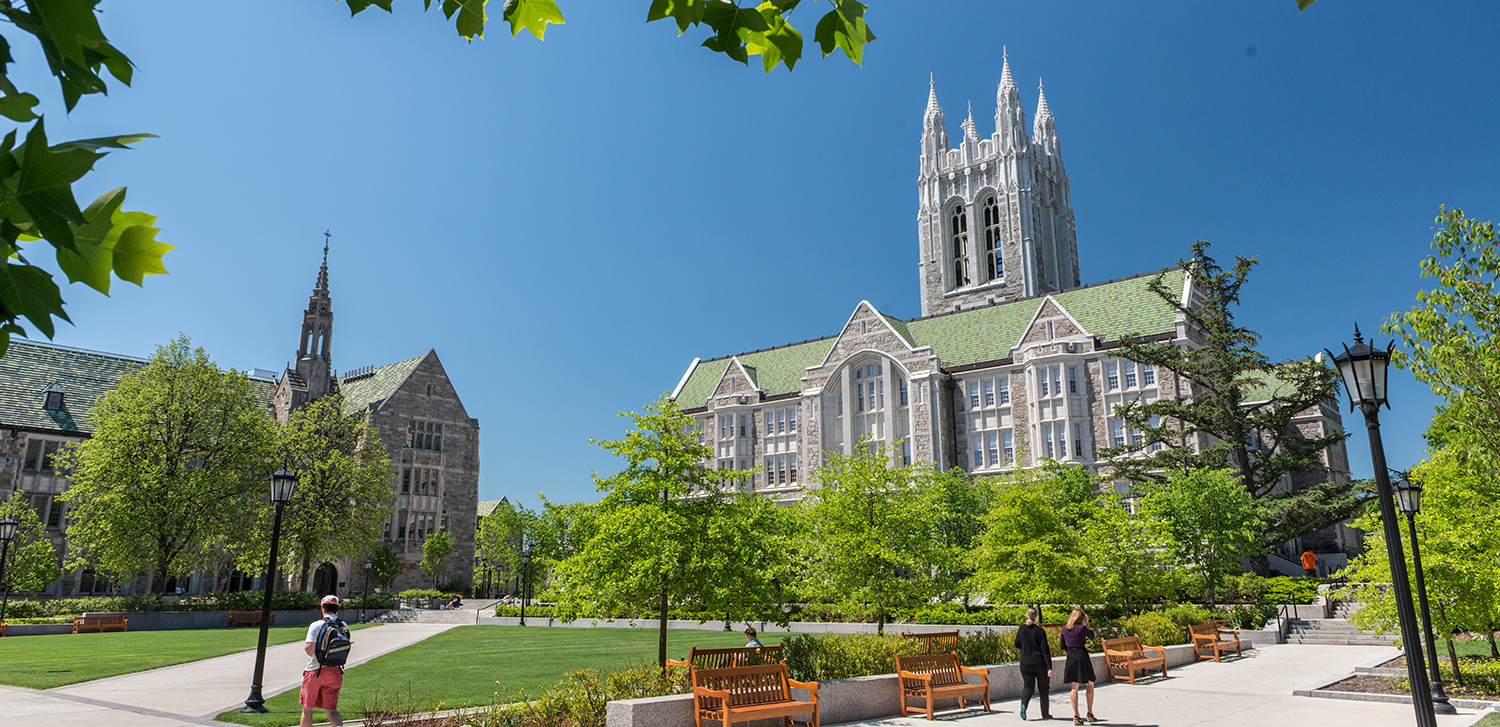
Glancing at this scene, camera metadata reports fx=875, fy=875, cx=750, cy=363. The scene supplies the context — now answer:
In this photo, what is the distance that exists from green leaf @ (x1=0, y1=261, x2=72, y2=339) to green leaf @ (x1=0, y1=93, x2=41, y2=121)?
0.26 m

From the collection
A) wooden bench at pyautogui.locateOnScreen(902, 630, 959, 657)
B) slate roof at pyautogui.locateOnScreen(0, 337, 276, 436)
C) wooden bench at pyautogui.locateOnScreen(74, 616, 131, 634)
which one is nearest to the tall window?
slate roof at pyautogui.locateOnScreen(0, 337, 276, 436)

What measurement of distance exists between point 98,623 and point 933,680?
33.1 metres

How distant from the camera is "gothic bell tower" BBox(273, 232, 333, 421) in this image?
56.3 metres

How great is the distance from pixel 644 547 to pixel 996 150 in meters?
81.9

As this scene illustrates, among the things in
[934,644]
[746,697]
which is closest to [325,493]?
[934,644]

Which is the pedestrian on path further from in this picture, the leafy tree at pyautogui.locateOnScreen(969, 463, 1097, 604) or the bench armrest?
the leafy tree at pyautogui.locateOnScreen(969, 463, 1097, 604)

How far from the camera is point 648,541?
1324 centimetres

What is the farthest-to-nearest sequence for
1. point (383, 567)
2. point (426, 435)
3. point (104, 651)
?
point (426, 435)
point (383, 567)
point (104, 651)

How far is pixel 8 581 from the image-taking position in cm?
3612

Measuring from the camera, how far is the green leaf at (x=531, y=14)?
2980 mm

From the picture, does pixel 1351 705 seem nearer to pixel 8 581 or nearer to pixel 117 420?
pixel 117 420

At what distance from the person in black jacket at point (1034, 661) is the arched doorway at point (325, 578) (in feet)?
165

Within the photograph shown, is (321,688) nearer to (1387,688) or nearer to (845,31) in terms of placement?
(845,31)

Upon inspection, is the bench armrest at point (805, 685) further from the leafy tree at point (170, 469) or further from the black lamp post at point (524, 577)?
the leafy tree at point (170, 469)
